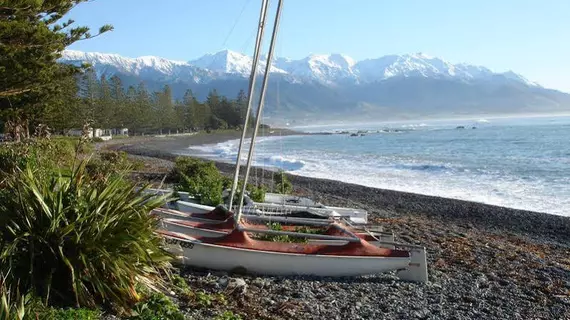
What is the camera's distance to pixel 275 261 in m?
6.91

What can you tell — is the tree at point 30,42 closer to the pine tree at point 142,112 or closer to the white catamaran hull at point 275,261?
the white catamaran hull at point 275,261

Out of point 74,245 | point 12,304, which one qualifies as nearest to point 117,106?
point 74,245

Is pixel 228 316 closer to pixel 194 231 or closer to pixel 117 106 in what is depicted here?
pixel 194 231

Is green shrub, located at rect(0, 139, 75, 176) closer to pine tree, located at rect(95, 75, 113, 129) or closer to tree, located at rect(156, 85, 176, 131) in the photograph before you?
pine tree, located at rect(95, 75, 113, 129)

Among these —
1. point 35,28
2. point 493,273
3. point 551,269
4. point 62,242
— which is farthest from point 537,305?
point 35,28

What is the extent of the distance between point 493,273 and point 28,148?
935 cm

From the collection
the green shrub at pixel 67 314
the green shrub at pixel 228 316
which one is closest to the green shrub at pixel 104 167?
the green shrub at pixel 67 314

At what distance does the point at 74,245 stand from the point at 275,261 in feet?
9.01

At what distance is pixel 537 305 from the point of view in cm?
695

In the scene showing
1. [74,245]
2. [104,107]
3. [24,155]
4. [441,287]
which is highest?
[104,107]

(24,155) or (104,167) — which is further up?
(24,155)

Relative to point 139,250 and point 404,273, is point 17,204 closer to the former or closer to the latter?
point 139,250

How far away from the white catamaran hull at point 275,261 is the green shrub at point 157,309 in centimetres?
165

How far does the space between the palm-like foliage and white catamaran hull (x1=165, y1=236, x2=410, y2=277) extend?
1.35 metres
